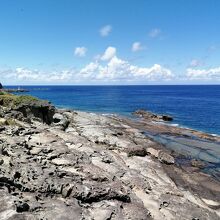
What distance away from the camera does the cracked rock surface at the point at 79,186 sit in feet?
58.2

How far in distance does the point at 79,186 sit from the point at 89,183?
1365 mm

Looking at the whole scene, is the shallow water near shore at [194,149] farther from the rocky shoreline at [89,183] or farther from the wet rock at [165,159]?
the rocky shoreline at [89,183]

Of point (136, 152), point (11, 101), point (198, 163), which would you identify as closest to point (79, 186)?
point (136, 152)

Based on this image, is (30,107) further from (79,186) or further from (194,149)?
(79,186)

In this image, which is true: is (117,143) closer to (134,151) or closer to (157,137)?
(134,151)

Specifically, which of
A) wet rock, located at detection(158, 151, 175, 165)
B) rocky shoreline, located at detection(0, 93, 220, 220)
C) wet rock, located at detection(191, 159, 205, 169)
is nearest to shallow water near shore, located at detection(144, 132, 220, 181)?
wet rock, located at detection(191, 159, 205, 169)

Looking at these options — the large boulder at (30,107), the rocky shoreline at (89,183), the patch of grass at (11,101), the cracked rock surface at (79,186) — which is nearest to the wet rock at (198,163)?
the rocky shoreline at (89,183)

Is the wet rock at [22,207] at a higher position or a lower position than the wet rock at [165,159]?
higher

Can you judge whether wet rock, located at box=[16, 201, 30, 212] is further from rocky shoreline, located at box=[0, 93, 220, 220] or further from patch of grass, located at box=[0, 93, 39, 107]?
patch of grass, located at box=[0, 93, 39, 107]

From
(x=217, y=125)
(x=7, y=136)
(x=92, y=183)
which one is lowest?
(x=217, y=125)

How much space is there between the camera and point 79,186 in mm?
20812

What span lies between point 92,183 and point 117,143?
23812 mm

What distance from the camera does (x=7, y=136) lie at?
96.1 feet

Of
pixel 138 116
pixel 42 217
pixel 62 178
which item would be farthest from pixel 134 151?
pixel 138 116
